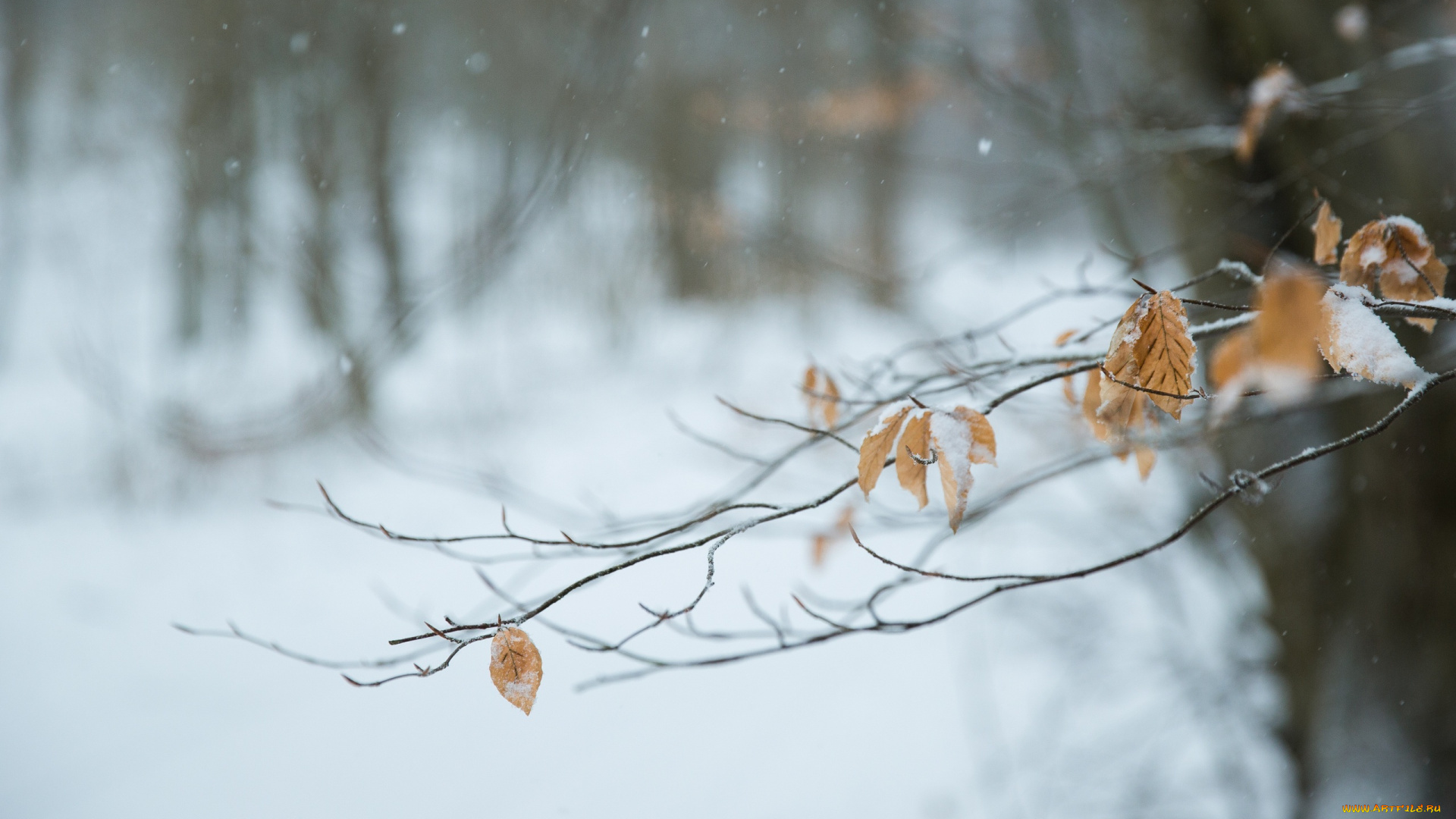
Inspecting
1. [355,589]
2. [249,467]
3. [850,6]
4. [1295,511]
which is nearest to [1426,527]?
[1295,511]

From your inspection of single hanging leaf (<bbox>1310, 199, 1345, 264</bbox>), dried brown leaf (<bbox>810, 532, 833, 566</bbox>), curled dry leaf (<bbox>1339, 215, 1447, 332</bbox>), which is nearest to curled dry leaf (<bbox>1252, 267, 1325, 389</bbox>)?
curled dry leaf (<bbox>1339, 215, 1447, 332</bbox>)

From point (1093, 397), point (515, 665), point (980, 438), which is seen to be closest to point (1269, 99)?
point (1093, 397)

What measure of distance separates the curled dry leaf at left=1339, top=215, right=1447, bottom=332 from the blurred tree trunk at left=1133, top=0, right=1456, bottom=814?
5.56ft

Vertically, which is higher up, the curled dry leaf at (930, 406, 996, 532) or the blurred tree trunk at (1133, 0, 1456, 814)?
the blurred tree trunk at (1133, 0, 1456, 814)

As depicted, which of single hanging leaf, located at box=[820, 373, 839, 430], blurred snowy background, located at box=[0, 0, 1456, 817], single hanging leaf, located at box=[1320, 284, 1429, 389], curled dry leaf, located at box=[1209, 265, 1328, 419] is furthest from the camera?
blurred snowy background, located at box=[0, 0, 1456, 817]

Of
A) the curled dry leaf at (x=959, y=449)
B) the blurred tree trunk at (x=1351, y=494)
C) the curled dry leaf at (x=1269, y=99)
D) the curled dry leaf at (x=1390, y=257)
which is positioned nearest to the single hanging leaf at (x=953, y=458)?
the curled dry leaf at (x=959, y=449)

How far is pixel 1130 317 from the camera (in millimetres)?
902

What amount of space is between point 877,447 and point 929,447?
0.22ft

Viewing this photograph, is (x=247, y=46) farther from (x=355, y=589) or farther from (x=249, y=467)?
(x=355, y=589)

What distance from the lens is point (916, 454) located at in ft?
3.22

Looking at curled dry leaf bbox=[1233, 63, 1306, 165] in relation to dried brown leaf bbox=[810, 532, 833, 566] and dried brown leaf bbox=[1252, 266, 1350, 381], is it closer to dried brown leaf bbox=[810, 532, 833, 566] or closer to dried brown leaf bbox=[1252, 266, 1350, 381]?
dried brown leaf bbox=[810, 532, 833, 566]

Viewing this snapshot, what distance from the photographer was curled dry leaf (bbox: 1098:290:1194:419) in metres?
0.88

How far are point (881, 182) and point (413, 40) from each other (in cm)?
794

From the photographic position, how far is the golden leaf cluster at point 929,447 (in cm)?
95
